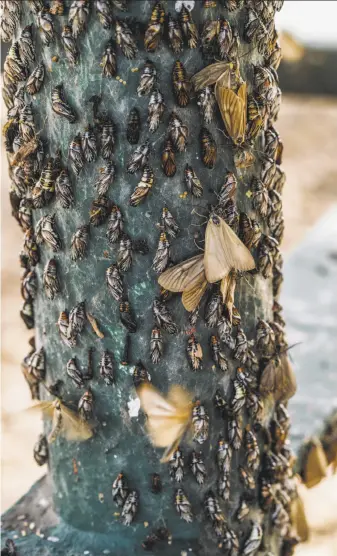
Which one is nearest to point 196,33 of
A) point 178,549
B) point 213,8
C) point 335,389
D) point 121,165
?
point 213,8

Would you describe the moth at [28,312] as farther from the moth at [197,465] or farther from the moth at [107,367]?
the moth at [197,465]

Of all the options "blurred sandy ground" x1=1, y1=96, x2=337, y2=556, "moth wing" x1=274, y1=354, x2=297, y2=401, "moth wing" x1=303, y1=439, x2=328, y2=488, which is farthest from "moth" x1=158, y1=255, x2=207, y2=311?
"blurred sandy ground" x1=1, y1=96, x2=337, y2=556

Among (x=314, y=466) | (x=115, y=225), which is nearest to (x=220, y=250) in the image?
(x=115, y=225)

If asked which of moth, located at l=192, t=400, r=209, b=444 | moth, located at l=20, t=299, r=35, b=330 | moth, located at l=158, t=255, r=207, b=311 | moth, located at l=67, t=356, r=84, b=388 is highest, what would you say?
moth, located at l=20, t=299, r=35, b=330

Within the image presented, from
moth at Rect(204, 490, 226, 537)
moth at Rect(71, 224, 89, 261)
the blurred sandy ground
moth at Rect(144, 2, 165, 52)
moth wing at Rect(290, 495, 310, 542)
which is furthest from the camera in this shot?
the blurred sandy ground

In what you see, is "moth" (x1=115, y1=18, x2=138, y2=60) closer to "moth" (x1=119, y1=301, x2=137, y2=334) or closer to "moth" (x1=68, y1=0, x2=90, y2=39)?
"moth" (x1=68, y1=0, x2=90, y2=39)

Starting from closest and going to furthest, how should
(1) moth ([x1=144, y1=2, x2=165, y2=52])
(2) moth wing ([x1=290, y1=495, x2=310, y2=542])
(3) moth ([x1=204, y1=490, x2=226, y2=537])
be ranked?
(1) moth ([x1=144, y1=2, x2=165, y2=52]) → (3) moth ([x1=204, y1=490, x2=226, y2=537]) → (2) moth wing ([x1=290, y1=495, x2=310, y2=542])

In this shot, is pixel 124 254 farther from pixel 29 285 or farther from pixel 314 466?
pixel 314 466
